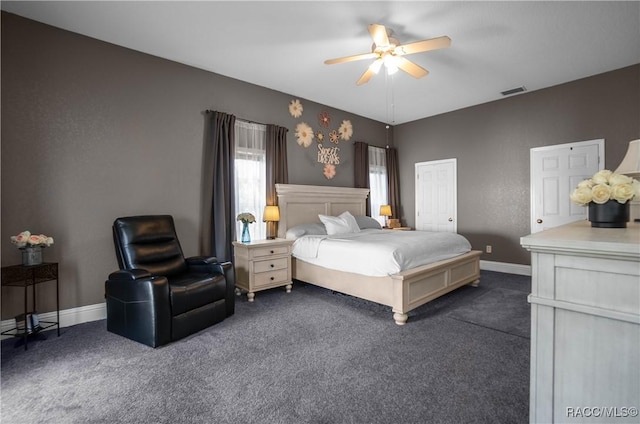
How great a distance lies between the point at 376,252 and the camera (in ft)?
10.2

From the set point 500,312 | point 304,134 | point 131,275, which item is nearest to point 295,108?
point 304,134

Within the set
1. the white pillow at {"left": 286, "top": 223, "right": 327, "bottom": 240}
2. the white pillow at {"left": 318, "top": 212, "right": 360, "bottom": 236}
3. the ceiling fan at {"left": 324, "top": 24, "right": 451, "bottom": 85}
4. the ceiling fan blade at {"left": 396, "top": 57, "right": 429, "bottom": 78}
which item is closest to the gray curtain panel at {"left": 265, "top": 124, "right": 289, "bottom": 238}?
the white pillow at {"left": 286, "top": 223, "right": 327, "bottom": 240}

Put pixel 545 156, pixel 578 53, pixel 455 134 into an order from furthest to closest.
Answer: pixel 455 134, pixel 545 156, pixel 578 53

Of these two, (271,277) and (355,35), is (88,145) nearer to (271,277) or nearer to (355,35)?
(271,277)

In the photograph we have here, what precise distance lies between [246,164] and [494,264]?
4414 millimetres

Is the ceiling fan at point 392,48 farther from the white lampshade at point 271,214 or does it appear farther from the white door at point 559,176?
the white door at point 559,176

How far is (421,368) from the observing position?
2.12 m

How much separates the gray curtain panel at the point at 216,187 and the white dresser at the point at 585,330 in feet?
11.3

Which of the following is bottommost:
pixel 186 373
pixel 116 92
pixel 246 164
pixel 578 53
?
pixel 186 373

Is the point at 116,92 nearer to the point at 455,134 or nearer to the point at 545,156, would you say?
the point at 455,134

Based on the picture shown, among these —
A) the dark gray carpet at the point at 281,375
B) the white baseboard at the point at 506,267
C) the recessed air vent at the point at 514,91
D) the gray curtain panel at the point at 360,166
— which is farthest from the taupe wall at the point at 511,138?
the dark gray carpet at the point at 281,375

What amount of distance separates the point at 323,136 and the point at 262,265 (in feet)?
8.62

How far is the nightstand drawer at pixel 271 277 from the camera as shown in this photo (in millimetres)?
3715

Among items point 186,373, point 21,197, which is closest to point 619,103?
point 186,373
